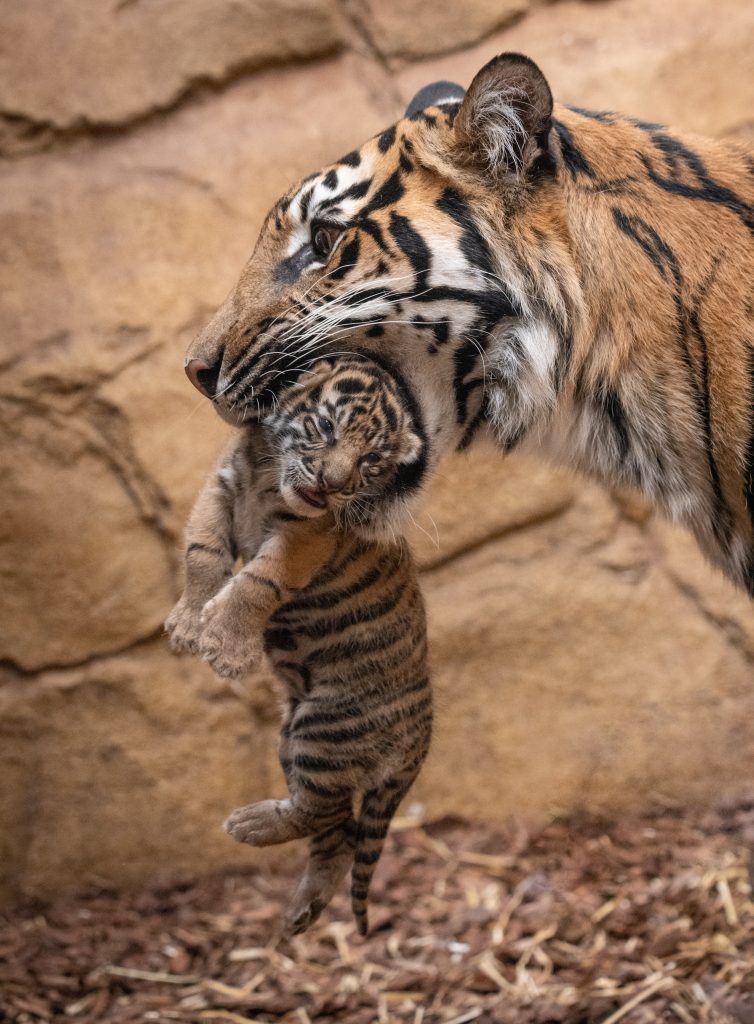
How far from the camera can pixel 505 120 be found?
2.19 meters

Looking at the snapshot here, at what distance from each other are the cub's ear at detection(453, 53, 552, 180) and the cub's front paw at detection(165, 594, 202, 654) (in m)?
0.96

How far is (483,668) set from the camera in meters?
4.25

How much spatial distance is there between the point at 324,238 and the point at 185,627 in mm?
764

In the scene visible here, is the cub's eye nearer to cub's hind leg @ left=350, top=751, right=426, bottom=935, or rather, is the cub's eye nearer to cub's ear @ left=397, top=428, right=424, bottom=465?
cub's ear @ left=397, top=428, right=424, bottom=465

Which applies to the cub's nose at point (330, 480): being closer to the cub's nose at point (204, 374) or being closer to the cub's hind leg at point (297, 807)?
the cub's nose at point (204, 374)

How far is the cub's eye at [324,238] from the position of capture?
89.6 inches

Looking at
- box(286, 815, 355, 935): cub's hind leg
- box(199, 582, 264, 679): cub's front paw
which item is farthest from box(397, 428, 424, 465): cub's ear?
box(286, 815, 355, 935): cub's hind leg

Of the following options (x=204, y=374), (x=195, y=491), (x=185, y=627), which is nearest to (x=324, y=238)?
(x=204, y=374)

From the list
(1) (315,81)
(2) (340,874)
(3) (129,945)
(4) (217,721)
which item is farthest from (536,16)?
(3) (129,945)

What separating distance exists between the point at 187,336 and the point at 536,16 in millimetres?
1663

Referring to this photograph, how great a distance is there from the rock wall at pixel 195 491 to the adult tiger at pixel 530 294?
5.26 ft

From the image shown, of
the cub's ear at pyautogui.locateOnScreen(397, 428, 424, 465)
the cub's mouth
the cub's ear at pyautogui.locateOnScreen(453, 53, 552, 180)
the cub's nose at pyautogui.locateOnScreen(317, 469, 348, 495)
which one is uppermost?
the cub's ear at pyautogui.locateOnScreen(453, 53, 552, 180)

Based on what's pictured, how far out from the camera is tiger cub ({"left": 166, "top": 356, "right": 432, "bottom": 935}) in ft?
6.79

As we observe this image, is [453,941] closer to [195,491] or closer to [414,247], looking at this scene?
[195,491]
